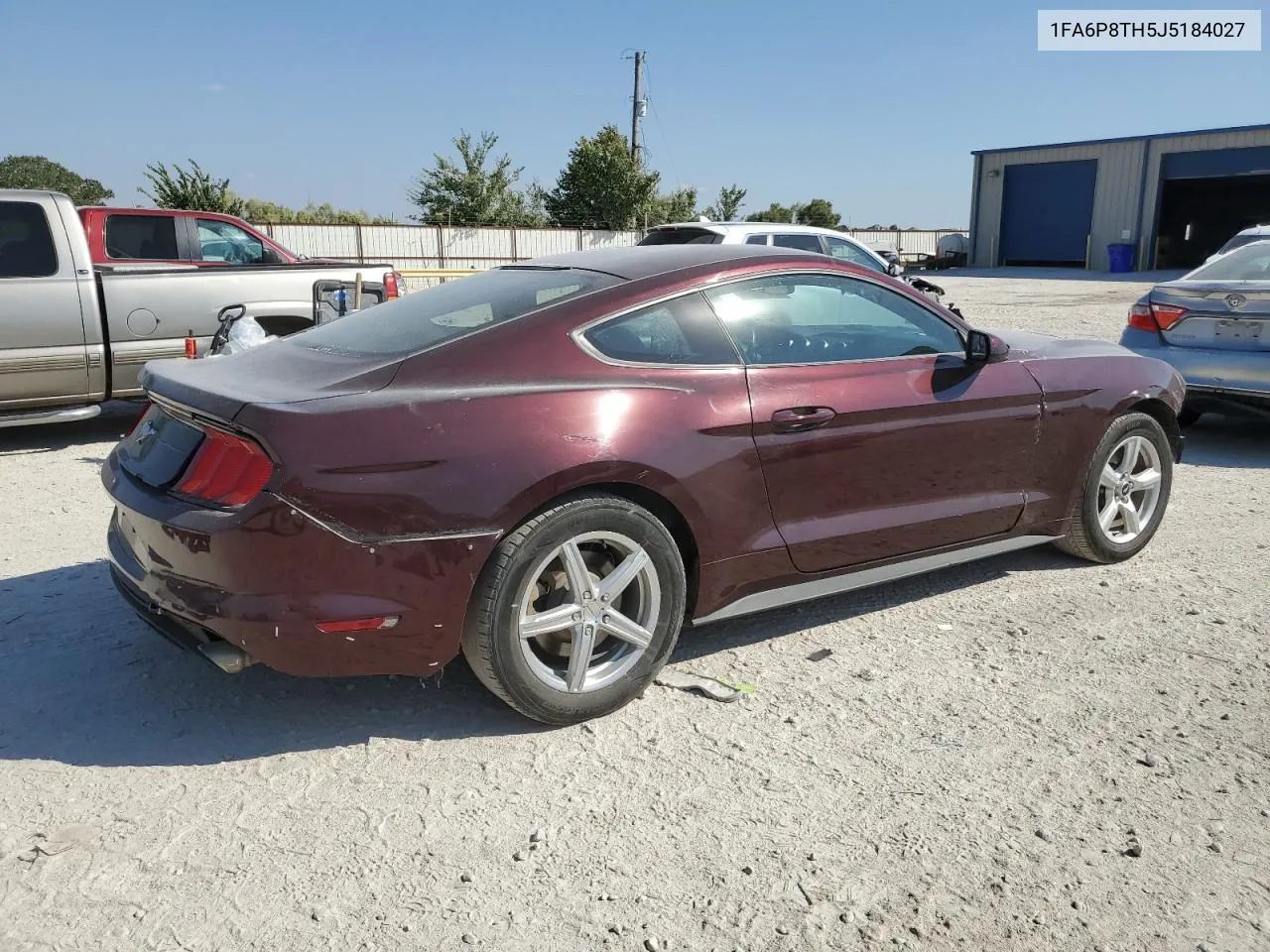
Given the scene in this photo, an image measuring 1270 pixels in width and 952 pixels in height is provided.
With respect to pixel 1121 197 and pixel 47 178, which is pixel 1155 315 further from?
pixel 47 178

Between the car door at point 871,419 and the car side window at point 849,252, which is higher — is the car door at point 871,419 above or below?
below

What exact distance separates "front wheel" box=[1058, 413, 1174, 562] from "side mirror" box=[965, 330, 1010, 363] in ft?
2.67

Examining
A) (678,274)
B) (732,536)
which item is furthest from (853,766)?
(678,274)

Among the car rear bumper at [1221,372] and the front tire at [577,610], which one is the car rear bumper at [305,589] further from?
the car rear bumper at [1221,372]

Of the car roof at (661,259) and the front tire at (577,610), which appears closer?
the front tire at (577,610)

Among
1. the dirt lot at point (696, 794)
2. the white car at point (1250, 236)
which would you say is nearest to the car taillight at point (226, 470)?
the dirt lot at point (696, 794)

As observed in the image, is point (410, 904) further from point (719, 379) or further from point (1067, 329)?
point (1067, 329)

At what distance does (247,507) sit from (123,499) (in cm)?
66

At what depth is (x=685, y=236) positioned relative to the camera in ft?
41.0

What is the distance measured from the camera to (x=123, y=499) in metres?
3.23

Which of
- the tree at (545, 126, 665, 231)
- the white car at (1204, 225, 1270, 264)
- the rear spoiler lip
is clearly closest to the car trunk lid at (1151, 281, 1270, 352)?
the white car at (1204, 225, 1270, 264)

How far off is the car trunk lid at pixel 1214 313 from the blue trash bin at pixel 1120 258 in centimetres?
3204

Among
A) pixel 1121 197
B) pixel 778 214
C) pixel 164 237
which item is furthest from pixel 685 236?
pixel 778 214

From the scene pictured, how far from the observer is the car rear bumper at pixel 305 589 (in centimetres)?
285
